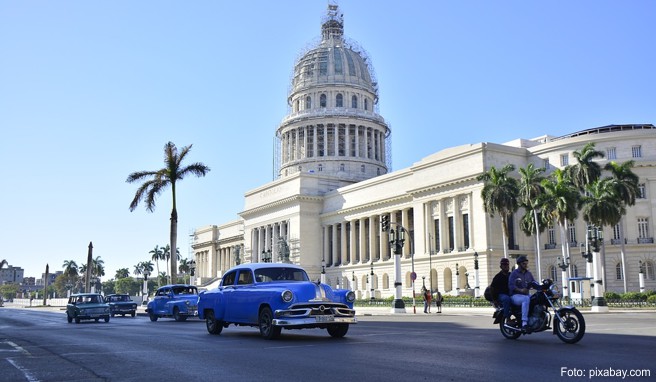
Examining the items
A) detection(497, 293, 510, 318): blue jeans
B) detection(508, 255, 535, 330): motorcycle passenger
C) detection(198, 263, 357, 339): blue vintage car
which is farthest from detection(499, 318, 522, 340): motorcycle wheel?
detection(198, 263, 357, 339): blue vintage car

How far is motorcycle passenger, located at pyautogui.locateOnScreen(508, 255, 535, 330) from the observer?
13461 millimetres

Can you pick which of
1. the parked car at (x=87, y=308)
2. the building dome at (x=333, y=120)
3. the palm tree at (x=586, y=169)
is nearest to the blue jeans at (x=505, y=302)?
the parked car at (x=87, y=308)

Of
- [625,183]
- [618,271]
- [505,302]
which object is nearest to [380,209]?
[618,271]

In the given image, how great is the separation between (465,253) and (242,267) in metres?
50.8

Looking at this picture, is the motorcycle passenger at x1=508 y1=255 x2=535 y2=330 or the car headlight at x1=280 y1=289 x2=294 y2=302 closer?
the motorcycle passenger at x1=508 y1=255 x2=535 y2=330

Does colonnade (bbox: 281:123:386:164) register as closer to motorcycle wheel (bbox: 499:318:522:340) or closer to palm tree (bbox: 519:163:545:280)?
palm tree (bbox: 519:163:545:280)

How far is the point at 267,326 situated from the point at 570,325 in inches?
287

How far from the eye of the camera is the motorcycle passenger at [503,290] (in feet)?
46.1

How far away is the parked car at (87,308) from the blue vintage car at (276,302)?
1600cm

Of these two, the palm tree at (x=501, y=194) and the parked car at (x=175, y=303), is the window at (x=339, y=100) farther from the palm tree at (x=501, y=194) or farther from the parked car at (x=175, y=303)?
the parked car at (x=175, y=303)

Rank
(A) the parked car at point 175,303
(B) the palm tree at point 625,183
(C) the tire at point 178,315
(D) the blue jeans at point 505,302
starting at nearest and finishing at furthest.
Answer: (D) the blue jeans at point 505,302
(A) the parked car at point 175,303
(C) the tire at point 178,315
(B) the palm tree at point 625,183

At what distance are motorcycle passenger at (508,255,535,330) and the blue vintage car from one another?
4157 mm

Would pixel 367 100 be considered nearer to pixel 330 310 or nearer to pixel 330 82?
pixel 330 82

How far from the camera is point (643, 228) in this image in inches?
2352
